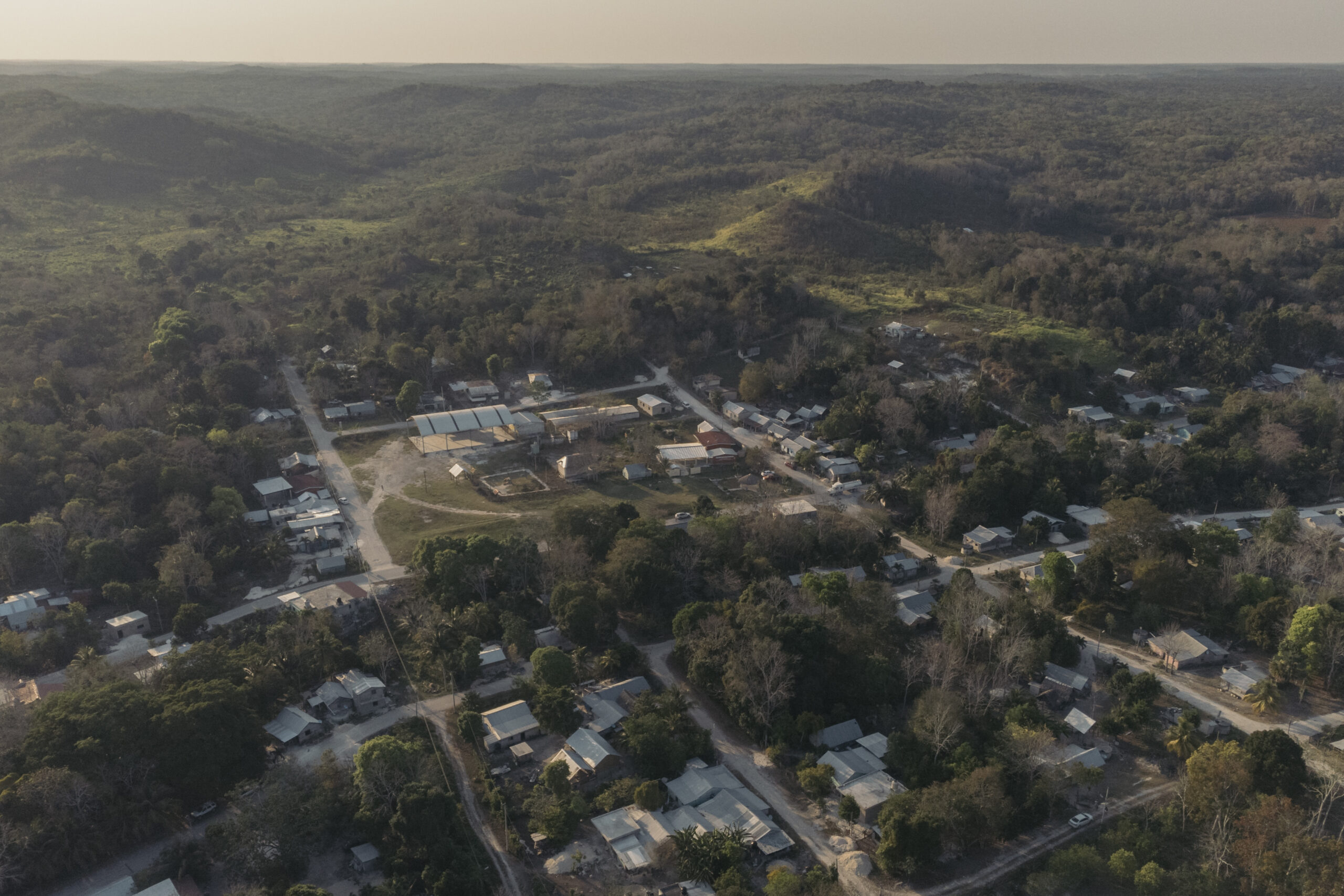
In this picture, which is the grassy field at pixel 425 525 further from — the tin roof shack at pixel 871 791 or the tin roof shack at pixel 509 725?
the tin roof shack at pixel 871 791

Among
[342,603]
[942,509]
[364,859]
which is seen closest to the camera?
[364,859]

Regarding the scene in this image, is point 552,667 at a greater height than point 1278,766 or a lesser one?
lesser

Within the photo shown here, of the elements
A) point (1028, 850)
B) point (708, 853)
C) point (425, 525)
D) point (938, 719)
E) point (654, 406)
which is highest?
point (654, 406)

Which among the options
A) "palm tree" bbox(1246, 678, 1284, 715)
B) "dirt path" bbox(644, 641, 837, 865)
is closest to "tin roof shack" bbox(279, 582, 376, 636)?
"dirt path" bbox(644, 641, 837, 865)

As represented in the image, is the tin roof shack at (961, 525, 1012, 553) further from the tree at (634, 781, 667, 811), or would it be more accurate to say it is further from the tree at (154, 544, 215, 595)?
the tree at (154, 544, 215, 595)

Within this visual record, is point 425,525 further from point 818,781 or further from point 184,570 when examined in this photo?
point 818,781

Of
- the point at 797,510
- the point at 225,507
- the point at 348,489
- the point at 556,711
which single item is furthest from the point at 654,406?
the point at 556,711
